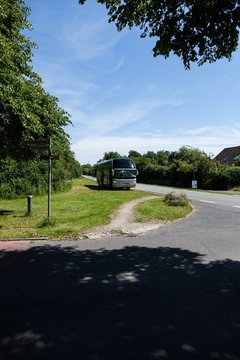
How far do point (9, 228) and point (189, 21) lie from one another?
26.2 feet

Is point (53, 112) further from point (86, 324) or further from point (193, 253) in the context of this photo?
point (86, 324)

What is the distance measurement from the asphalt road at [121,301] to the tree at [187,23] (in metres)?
4.53

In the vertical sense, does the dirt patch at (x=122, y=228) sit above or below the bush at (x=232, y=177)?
below

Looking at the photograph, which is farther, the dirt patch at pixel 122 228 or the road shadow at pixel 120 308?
the dirt patch at pixel 122 228

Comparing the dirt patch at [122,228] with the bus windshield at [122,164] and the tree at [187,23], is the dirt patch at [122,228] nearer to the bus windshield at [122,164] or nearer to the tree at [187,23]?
the tree at [187,23]

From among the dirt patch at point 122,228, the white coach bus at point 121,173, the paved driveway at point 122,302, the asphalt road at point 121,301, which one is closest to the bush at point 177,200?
the dirt patch at point 122,228

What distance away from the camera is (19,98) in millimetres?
9992

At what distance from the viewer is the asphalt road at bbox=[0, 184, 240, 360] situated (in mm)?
3322

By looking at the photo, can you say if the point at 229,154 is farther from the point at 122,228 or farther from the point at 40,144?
the point at 40,144

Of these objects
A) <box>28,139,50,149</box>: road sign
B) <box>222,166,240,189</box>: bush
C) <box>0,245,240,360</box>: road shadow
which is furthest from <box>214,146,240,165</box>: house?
<box>0,245,240,360</box>: road shadow

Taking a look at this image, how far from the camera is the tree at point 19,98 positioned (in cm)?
979

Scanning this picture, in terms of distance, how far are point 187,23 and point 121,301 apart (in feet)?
18.7

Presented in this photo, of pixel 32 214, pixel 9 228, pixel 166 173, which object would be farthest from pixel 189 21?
pixel 166 173

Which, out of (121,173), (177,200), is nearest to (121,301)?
(177,200)
